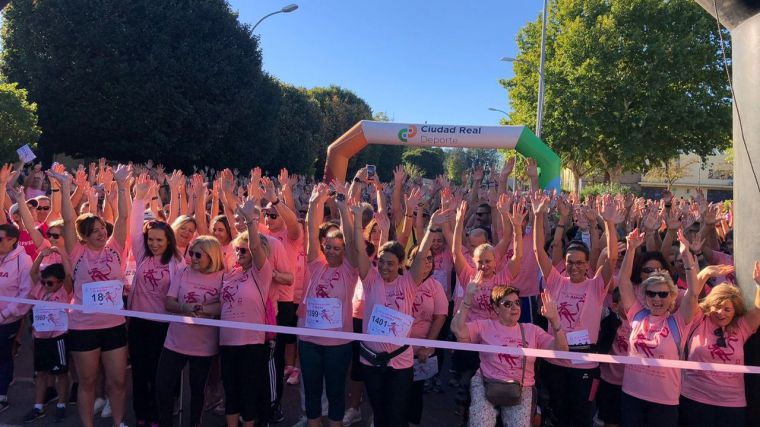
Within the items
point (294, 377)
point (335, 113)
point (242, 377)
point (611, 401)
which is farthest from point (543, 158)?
point (335, 113)

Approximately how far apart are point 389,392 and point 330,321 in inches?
25.6

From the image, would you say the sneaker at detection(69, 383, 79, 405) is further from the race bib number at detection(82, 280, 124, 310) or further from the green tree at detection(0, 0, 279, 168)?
the green tree at detection(0, 0, 279, 168)

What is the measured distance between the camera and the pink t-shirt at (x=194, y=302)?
373 cm

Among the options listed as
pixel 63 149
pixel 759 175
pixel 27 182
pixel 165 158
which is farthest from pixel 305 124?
pixel 759 175

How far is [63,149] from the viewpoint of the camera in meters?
18.3

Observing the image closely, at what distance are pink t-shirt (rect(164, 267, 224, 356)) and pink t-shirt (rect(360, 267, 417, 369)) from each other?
1121 mm

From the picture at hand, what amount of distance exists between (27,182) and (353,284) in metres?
6.62

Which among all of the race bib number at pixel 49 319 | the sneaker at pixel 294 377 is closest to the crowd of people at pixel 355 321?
the race bib number at pixel 49 319

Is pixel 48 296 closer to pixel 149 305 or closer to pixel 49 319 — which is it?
pixel 49 319

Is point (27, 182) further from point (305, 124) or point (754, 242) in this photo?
point (305, 124)

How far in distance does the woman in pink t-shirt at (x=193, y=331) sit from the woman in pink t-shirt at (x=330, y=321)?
682 millimetres

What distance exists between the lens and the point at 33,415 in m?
4.30

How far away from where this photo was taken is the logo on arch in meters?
12.8

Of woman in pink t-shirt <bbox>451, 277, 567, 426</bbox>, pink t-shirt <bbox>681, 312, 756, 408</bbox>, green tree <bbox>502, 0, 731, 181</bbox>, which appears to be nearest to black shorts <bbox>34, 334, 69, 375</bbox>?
woman in pink t-shirt <bbox>451, 277, 567, 426</bbox>
